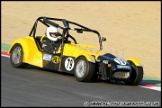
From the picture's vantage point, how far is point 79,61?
1055 cm

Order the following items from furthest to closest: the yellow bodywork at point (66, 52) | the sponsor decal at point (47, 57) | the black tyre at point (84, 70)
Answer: the sponsor decal at point (47, 57), the yellow bodywork at point (66, 52), the black tyre at point (84, 70)

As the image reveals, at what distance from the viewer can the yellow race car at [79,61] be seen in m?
10.4

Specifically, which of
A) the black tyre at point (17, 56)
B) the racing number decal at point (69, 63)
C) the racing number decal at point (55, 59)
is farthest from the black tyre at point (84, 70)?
the black tyre at point (17, 56)

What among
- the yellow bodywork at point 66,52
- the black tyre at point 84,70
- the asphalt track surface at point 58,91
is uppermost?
the yellow bodywork at point 66,52

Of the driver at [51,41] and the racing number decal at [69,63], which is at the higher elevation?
the driver at [51,41]

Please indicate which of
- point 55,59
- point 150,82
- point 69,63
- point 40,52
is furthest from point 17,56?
point 150,82

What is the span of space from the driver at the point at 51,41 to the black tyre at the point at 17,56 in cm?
57

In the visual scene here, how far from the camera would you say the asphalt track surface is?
8.32 metres

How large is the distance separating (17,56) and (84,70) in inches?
85.6

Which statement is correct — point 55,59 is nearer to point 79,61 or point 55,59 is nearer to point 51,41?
point 51,41

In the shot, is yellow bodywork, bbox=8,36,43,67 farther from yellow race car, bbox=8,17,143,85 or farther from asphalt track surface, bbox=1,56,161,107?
asphalt track surface, bbox=1,56,161,107

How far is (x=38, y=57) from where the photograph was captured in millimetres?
11578

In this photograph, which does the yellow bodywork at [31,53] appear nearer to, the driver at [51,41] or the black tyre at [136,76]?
the driver at [51,41]

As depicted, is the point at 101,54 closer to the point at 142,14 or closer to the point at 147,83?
the point at 147,83
